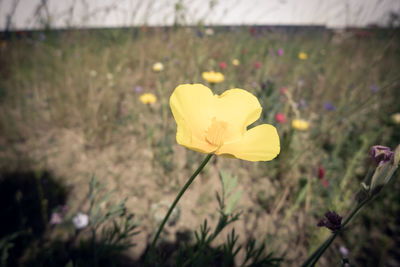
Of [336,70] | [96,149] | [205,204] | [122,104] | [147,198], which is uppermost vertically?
[336,70]

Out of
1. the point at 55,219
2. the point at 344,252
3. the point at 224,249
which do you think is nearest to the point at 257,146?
the point at 224,249

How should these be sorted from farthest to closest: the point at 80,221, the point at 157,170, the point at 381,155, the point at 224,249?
the point at 157,170 < the point at 80,221 < the point at 224,249 < the point at 381,155

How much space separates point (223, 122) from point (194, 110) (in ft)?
0.39

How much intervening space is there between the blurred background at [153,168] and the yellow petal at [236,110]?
1.17ft

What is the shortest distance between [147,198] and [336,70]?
381 cm

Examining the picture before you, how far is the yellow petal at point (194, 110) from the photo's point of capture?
63cm

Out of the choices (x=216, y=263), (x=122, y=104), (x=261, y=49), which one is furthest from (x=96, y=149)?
(x=261, y=49)

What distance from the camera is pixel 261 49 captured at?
3865 mm

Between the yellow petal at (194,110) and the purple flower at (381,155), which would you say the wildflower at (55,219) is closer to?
the yellow petal at (194,110)

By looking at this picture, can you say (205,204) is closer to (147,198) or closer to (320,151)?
(147,198)

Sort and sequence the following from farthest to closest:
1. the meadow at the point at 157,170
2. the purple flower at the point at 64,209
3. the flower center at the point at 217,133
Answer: the purple flower at the point at 64,209
the meadow at the point at 157,170
the flower center at the point at 217,133

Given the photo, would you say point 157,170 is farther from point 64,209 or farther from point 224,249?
point 224,249

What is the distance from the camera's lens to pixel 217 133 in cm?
70

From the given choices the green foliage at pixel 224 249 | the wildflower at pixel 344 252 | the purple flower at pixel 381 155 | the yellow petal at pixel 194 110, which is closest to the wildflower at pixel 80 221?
the green foliage at pixel 224 249
